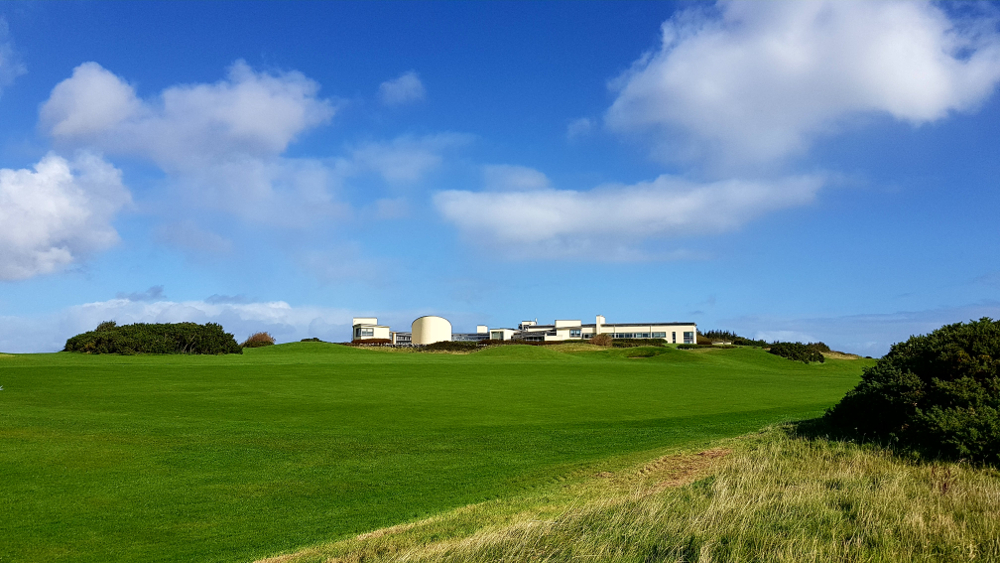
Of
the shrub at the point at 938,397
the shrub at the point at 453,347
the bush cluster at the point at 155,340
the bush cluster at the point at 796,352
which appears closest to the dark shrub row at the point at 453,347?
the shrub at the point at 453,347

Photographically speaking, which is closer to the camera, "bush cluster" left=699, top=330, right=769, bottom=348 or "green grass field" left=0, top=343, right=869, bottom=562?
"green grass field" left=0, top=343, right=869, bottom=562

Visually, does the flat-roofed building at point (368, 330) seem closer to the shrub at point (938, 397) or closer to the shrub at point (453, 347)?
the shrub at point (453, 347)

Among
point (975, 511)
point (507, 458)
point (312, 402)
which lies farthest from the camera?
point (312, 402)

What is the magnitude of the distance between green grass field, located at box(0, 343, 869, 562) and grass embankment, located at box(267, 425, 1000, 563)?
1112 mm

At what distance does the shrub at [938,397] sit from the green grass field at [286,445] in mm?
3253

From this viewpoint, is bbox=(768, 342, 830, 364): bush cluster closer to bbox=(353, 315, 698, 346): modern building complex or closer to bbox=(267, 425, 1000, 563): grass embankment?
bbox=(353, 315, 698, 346): modern building complex

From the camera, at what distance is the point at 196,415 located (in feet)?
57.6

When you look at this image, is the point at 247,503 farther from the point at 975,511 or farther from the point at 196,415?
the point at 975,511

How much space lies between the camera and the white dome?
247 ft

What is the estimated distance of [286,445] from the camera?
1378 centimetres

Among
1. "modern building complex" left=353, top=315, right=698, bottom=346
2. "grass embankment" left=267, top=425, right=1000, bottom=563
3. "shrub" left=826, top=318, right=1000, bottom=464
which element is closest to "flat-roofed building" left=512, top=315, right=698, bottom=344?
"modern building complex" left=353, top=315, right=698, bottom=346

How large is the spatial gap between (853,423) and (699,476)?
432 cm

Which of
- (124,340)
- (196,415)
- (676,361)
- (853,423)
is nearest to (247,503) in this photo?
(196,415)

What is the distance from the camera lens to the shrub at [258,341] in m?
54.5
